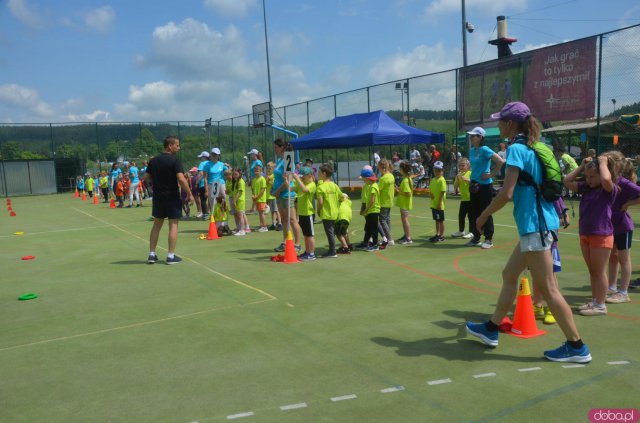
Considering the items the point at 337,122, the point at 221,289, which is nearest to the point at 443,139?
the point at 337,122

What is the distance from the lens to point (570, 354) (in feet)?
14.4

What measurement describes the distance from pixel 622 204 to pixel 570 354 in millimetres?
2412

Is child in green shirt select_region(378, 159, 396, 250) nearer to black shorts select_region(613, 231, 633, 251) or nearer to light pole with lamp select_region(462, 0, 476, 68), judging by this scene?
black shorts select_region(613, 231, 633, 251)

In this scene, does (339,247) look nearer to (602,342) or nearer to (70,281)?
(70,281)

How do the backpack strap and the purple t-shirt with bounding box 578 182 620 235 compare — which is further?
the purple t-shirt with bounding box 578 182 620 235

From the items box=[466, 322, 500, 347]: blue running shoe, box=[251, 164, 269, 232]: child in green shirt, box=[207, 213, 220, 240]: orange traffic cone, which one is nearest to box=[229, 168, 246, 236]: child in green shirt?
box=[251, 164, 269, 232]: child in green shirt

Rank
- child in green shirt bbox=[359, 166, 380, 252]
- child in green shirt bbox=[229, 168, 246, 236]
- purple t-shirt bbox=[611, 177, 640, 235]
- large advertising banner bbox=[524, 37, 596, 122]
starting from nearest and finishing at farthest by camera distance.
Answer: purple t-shirt bbox=[611, 177, 640, 235]
child in green shirt bbox=[359, 166, 380, 252]
child in green shirt bbox=[229, 168, 246, 236]
large advertising banner bbox=[524, 37, 596, 122]

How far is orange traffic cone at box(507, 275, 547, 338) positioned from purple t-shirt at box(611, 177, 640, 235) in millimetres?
1693

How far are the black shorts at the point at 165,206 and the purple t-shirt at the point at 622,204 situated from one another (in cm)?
677

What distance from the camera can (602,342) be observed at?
490 centimetres

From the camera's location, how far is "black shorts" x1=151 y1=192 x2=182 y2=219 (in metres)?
9.30

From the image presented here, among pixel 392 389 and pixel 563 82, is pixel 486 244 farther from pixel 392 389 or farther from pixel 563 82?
pixel 563 82

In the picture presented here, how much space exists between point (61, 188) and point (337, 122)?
1056 inches

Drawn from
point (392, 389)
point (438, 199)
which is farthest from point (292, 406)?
point (438, 199)
